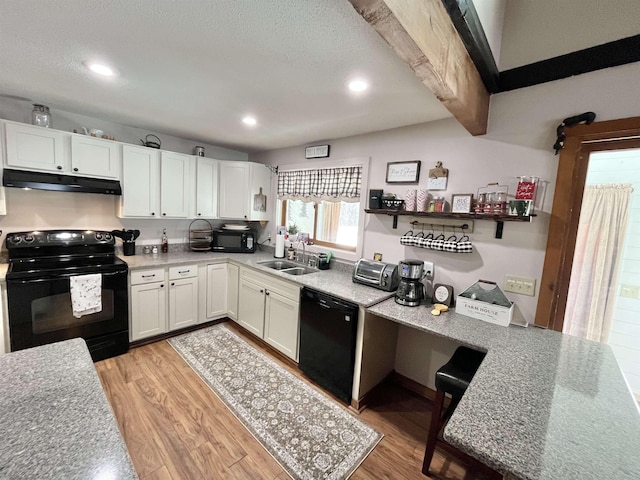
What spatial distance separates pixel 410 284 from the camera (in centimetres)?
205

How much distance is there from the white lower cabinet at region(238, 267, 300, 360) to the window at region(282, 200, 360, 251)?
0.83m

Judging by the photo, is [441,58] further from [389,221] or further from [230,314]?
[230,314]

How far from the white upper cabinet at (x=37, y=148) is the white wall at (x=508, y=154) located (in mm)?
3002

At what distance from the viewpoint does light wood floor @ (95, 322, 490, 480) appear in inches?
62.3

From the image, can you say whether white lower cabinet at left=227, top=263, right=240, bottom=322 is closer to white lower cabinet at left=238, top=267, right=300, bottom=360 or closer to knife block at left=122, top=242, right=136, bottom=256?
white lower cabinet at left=238, top=267, right=300, bottom=360

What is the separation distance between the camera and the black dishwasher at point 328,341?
2072mm

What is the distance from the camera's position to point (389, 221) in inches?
99.9

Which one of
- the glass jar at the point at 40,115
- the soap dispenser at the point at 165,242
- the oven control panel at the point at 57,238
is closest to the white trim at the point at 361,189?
the soap dispenser at the point at 165,242

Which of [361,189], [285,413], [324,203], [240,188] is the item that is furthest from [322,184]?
[285,413]

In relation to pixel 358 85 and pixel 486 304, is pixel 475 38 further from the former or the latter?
pixel 486 304

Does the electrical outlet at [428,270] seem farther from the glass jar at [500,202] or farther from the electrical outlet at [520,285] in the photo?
the glass jar at [500,202]

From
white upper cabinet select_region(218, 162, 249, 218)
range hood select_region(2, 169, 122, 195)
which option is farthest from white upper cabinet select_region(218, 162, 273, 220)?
range hood select_region(2, 169, 122, 195)

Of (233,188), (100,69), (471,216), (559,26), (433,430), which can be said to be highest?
(559,26)

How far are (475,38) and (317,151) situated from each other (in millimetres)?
1958
